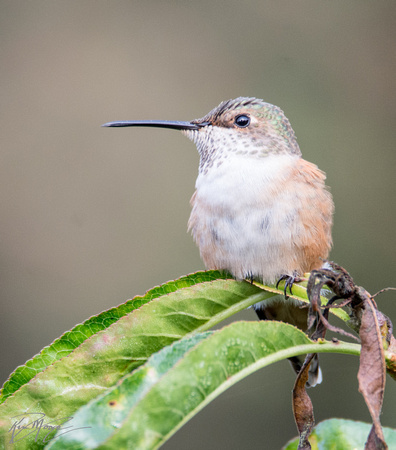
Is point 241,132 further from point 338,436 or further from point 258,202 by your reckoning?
point 338,436

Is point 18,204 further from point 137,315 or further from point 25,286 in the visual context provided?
point 137,315

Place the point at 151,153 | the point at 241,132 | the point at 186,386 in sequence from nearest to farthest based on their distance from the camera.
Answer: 1. the point at 186,386
2. the point at 241,132
3. the point at 151,153

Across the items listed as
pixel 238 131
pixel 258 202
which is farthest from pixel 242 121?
pixel 258 202

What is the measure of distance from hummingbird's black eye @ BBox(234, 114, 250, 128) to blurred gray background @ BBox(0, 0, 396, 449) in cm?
308

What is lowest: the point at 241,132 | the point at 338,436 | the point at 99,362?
the point at 338,436

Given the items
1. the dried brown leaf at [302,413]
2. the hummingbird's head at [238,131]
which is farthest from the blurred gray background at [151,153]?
the dried brown leaf at [302,413]

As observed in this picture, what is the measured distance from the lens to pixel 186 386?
1085 millimetres

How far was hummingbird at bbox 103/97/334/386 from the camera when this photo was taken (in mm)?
2553

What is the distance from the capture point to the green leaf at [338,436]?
1681 millimetres

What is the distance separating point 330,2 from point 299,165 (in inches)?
186

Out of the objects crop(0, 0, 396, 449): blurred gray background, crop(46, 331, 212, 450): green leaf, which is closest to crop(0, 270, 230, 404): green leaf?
crop(46, 331, 212, 450): green leaf

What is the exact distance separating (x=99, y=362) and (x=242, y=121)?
1736 millimetres

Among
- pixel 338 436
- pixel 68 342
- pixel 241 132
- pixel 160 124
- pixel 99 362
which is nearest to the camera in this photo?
pixel 99 362

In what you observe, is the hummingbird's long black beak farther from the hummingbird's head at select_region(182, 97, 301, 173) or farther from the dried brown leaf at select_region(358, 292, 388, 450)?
the dried brown leaf at select_region(358, 292, 388, 450)
